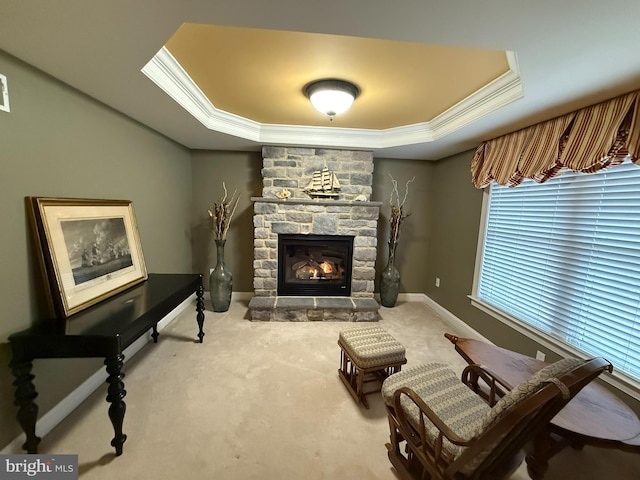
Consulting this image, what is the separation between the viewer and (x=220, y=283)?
11.1 ft

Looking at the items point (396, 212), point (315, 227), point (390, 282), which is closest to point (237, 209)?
point (315, 227)

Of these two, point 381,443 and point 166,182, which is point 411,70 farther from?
point 166,182

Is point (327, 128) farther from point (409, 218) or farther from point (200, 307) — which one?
point (200, 307)

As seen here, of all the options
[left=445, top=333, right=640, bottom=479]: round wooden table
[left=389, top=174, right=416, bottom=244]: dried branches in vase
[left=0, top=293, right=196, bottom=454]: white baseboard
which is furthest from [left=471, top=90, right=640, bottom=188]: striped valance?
[left=0, top=293, right=196, bottom=454]: white baseboard

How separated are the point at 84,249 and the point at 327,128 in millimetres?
2622

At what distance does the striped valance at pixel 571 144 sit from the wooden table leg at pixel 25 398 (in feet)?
11.7

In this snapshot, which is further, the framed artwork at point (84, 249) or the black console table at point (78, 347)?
the framed artwork at point (84, 249)

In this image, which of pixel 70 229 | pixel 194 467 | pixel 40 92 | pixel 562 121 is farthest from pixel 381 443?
pixel 40 92

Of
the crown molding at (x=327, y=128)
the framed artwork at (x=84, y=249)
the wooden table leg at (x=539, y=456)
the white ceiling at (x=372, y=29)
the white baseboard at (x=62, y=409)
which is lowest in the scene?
the white baseboard at (x=62, y=409)

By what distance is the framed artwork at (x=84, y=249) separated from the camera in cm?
154

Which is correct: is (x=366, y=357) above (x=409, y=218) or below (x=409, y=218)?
below

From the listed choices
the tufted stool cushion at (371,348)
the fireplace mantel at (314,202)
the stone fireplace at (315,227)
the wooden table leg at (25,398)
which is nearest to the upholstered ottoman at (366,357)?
the tufted stool cushion at (371,348)

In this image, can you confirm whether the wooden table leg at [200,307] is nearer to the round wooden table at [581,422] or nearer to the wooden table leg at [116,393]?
the wooden table leg at [116,393]

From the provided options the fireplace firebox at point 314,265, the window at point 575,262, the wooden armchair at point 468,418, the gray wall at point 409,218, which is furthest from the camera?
the gray wall at point 409,218
